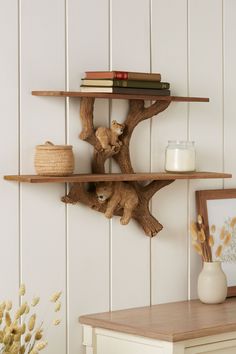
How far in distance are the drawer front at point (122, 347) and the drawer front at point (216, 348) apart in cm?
11

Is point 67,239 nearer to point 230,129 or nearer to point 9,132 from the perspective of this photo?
point 9,132

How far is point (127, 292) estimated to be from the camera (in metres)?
3.02

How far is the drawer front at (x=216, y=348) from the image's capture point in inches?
105

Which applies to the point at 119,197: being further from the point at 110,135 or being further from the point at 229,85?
the point at 229,85

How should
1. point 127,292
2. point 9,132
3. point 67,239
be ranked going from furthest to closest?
point 127,292
point 67,239
point 9,132

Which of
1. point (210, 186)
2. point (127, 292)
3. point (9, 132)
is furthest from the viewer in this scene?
point (210, 186)

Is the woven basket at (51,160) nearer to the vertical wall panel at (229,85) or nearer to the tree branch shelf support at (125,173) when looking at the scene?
the tree branch shelf support at (125,173)

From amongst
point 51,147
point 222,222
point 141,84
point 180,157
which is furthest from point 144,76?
point 222,222

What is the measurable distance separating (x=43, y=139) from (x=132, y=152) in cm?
42

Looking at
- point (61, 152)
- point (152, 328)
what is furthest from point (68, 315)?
point (61, 152)

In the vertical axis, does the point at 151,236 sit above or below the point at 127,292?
above

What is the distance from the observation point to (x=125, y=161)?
2949 millimetres

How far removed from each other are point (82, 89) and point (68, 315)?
30.9 inches

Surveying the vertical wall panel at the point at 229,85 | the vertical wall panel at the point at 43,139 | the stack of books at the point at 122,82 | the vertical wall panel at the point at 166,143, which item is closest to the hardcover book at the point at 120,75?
the stack of books at the point at 122,82
